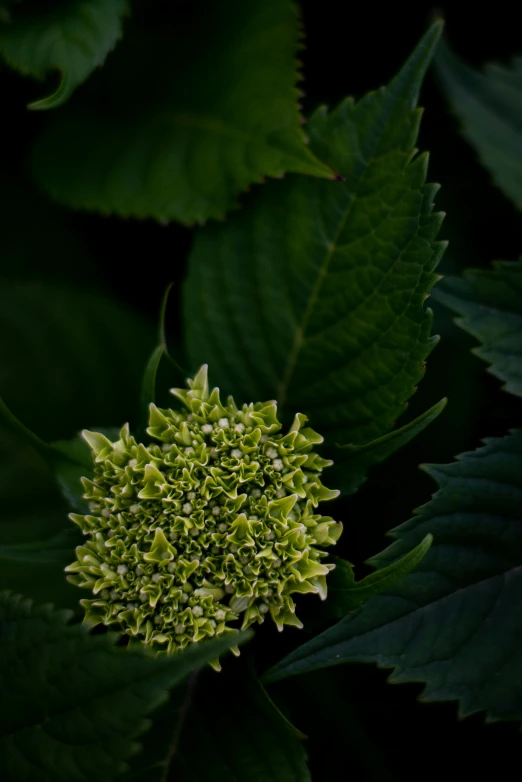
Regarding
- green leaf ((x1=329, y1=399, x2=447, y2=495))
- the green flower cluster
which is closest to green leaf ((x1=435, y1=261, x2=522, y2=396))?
green leaf ((x1=329, y1=399, x2=447, y2=495))

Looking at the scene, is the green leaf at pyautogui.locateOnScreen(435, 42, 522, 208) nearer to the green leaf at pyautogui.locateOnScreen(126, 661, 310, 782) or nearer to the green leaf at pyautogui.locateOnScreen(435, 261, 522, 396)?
the green leaf at pyautogui.locateOnScreen(435, 261, 522, 396)

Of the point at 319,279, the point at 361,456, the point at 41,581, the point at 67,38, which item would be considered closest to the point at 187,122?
the point at 67,38

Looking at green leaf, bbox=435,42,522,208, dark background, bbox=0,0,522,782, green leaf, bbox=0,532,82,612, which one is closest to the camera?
green leaf, bbox=0,532,82,612

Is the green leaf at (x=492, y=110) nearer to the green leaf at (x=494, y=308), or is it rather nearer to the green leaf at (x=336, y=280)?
the green leaf at (x=494, y=308)

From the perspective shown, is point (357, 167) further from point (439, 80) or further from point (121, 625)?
point (121, 625)

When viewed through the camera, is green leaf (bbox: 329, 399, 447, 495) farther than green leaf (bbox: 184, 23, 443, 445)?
No

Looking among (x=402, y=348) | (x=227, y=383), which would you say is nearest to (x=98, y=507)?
(x=227, y=383)

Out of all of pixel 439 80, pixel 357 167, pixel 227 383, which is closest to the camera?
pixel 357 167
